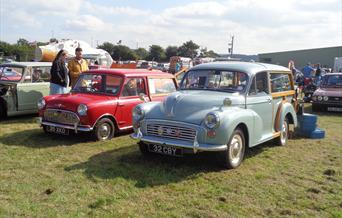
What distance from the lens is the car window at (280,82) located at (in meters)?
8.18

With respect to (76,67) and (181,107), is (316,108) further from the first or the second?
(181,107)

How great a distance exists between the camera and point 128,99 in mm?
8836

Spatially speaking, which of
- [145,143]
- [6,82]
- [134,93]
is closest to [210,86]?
[145,143]

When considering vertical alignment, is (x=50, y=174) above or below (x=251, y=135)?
below

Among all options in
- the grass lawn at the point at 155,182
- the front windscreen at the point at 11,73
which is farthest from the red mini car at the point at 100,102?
the front windscreen at the point at 11,73

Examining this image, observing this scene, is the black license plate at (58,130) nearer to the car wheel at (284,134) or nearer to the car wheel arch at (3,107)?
the car wheel arch at (3,107)

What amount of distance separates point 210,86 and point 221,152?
5.07ft

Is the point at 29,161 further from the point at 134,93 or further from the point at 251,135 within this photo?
the point at 251,135

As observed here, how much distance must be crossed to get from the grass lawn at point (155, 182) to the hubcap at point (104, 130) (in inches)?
8.9

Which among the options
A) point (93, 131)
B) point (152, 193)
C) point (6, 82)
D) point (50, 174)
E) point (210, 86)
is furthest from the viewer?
point (6, 82)

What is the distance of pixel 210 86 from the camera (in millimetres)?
7410

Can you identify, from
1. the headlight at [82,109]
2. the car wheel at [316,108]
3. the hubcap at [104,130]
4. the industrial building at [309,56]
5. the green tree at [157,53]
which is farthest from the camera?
the green tree at [157,53]

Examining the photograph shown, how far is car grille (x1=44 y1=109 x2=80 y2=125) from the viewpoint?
8062 mm

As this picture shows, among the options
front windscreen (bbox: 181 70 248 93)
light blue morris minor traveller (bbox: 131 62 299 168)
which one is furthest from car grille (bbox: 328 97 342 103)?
front windscreen (bbox: 181 70 248 93)
